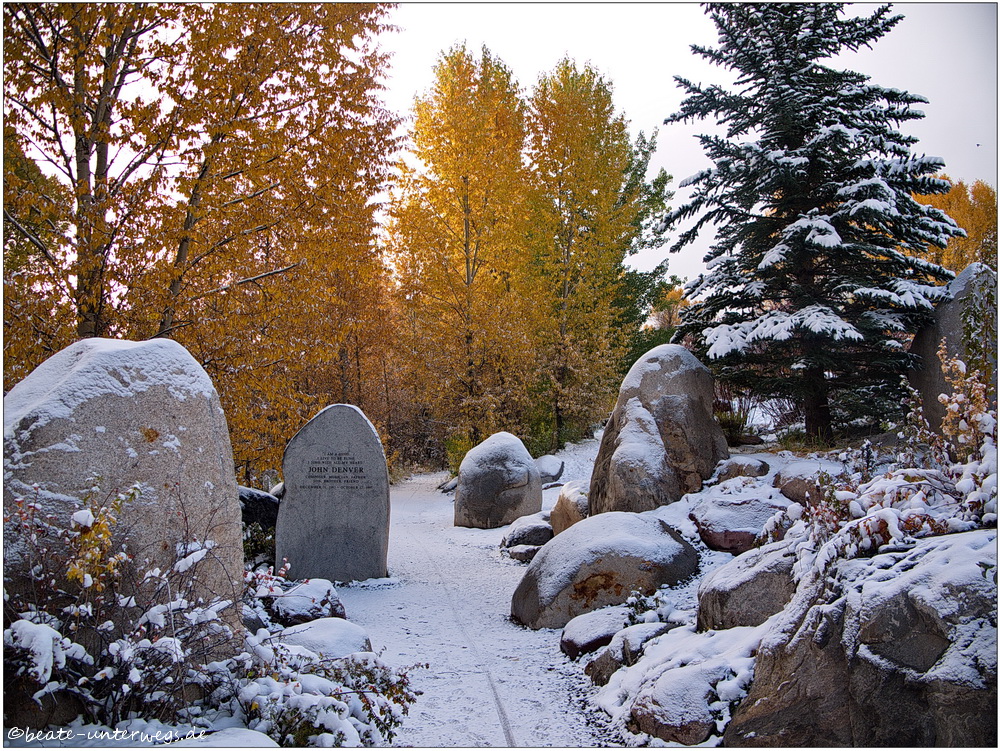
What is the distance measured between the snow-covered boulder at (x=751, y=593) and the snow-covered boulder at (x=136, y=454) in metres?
2.91

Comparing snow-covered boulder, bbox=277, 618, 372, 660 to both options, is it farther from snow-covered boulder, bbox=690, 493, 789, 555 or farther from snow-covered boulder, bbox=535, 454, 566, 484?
snow-covered boulder, bbox=535, 454, 566, 484

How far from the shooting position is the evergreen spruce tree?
719 centimetres

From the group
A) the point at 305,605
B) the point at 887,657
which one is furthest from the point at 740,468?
the point at 305,605

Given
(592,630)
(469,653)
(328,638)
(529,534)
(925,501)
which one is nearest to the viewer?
(925,501)

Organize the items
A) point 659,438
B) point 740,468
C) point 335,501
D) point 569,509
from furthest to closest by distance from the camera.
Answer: point 569,509 → point 659,438 → point 335,501 → point 740,468

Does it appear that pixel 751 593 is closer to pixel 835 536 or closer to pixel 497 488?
pixel 835 536

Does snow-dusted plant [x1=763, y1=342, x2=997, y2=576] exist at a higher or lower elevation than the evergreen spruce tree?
lower

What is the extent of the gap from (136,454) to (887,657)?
3.66 metres

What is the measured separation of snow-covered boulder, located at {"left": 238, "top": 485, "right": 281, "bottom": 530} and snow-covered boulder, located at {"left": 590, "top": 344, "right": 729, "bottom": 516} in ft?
13.2

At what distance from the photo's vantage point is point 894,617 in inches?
108

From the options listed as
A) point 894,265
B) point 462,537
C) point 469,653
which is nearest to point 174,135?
point 469,653

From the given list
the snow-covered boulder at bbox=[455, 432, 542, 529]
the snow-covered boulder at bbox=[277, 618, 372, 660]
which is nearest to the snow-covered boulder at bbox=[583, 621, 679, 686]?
the snow-covered boulder at bbox=[277, 618, 372, 660]

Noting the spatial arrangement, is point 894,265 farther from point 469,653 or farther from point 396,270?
point 396,270

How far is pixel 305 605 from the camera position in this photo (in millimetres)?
5246
